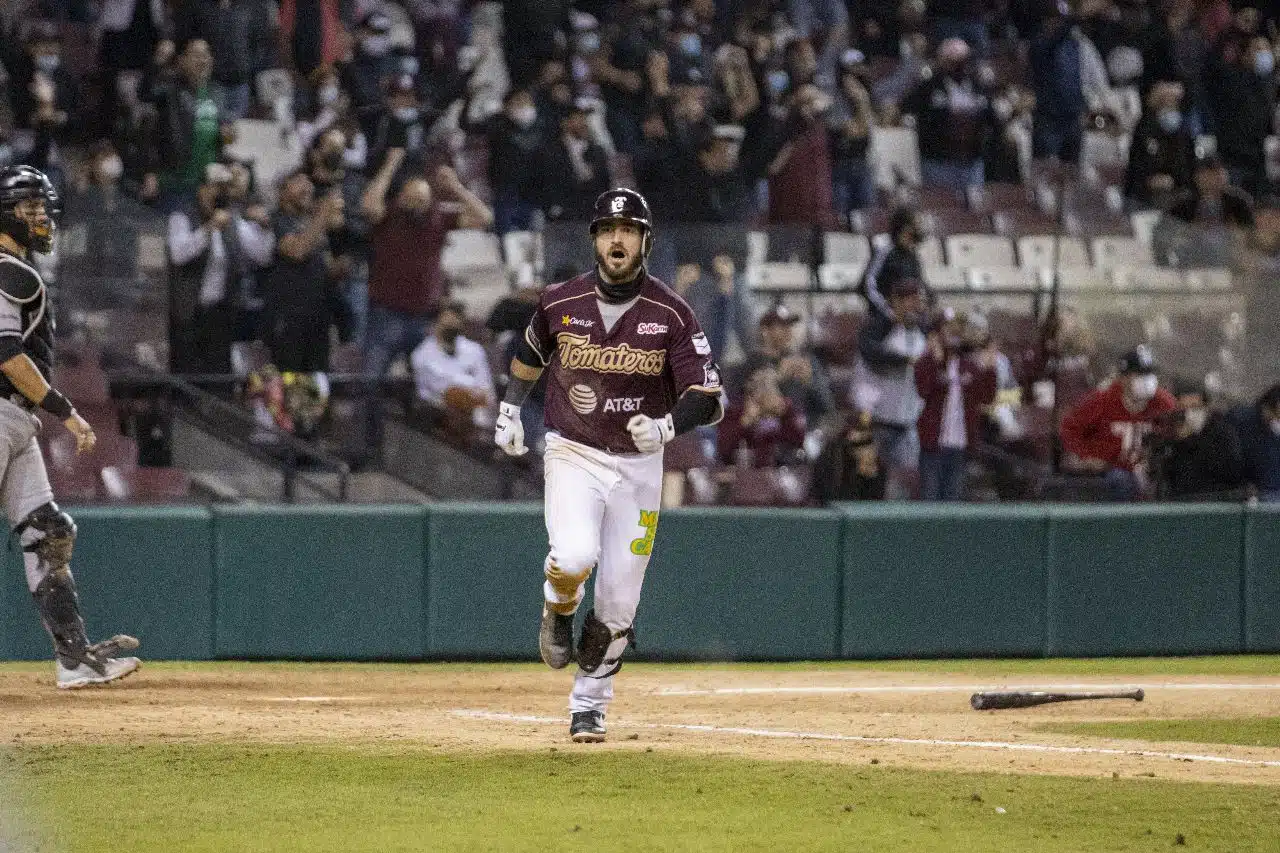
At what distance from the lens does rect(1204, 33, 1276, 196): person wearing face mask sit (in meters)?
18.6

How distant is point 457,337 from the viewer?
44.7 feet

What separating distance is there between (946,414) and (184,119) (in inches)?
228

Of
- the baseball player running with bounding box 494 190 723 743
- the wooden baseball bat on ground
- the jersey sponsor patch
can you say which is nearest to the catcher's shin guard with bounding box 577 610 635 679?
the baseball player running with bounding box 494 190 723 743

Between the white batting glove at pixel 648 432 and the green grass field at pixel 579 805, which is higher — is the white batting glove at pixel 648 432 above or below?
above

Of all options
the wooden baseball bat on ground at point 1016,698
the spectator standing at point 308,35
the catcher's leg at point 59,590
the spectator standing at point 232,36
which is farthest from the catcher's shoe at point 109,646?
the spectator standing at point 308,35

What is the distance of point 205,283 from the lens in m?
13.4

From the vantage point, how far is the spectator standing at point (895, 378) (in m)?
14.2

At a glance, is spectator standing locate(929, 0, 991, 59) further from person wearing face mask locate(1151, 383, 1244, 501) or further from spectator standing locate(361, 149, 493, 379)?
spectator standing locate(361, 149, 493, 379)

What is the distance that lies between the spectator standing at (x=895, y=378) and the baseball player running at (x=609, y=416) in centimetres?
583

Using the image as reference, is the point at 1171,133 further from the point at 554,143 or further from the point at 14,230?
the point at 14,230

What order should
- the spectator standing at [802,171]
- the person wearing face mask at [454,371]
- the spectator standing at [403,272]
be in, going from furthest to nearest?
the spectator standing at [802,171]
the spectator standing at [403,272]
the person wearing face mask at [454,371]

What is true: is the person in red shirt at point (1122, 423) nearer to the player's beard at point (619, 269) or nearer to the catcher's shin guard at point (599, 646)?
the catcher's shin guard at point (599, 646)

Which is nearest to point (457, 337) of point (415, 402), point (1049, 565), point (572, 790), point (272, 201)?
point (415, 402)

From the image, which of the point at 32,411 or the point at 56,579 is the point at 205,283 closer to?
the point at 32,411
